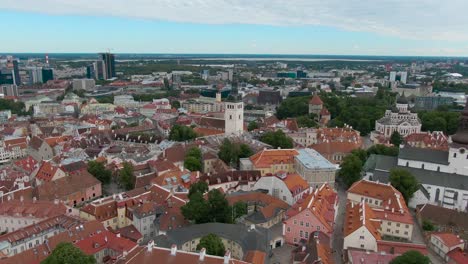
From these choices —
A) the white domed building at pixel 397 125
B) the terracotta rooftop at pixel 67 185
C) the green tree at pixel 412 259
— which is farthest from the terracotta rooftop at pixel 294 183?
the white domed building at pixel 397 125

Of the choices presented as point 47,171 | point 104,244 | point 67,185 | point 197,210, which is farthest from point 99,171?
point 197,210

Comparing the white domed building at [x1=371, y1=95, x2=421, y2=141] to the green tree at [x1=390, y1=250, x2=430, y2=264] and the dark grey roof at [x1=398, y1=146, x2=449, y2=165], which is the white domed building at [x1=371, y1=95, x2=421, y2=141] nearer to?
the dark grey roof at [x1=398, y1=146, x2=449, y2=165]

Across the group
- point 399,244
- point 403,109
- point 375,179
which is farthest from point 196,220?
point 403,109

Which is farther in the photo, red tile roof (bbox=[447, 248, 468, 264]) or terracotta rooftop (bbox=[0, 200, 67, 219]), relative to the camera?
terracotta rooftop (bbox=[0, 200, 67, 219])

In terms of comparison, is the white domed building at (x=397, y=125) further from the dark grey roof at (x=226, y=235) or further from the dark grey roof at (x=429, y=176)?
the dark grey roof at (x=226, y=235)

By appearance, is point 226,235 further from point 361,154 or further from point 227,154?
point 361,154

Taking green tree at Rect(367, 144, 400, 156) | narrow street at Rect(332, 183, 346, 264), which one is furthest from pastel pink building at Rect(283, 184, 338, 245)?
green tree at Rect(367, 144, 400, 156)

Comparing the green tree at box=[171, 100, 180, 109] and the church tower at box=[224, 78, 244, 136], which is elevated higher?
the church tower at box=[224, 78, 244, 136]

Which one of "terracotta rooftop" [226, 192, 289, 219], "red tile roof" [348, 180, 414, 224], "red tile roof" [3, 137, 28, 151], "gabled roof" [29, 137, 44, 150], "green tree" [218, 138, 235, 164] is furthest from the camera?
"red tile roof" [3, 137, 28, 151]
